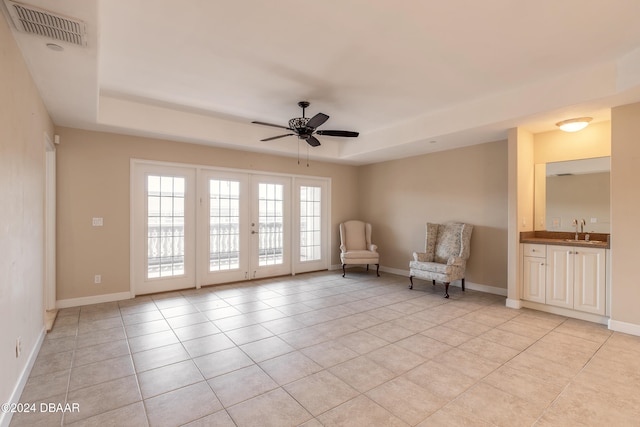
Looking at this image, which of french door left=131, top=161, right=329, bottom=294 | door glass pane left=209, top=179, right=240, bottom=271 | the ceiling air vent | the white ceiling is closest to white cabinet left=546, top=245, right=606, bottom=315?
the white ceiling

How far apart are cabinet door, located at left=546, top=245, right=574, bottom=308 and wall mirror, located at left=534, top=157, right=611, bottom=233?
60cm

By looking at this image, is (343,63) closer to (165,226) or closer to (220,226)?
(220,226)

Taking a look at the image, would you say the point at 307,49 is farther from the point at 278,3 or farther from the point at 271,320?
the point at 271,320

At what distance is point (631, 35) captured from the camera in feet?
8.61

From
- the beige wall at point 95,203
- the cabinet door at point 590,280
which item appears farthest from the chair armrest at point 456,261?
A: the beige wall at point 95,203

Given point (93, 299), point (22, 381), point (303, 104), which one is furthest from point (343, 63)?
point (93, 299)

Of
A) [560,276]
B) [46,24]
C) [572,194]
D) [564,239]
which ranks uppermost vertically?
[46,24]

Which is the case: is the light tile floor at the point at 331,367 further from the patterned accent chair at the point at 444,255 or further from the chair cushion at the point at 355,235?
the chair cushion at the point at 355,235

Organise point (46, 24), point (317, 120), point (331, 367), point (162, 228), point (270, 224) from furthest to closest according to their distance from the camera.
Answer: point (270, 224), point (162, 228), point (317, 120), point (331, 367), point (46, 24)

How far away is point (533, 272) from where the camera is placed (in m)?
4.22

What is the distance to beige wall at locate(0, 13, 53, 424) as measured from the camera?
1942 millimetres

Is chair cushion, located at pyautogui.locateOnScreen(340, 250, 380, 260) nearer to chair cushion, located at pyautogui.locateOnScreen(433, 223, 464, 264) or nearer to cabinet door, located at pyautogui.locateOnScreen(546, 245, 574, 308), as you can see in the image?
chair cushion, located at pyautogui.locateOnScreen(433, 223, 464, 264)

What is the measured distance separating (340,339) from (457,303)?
2.21 metres

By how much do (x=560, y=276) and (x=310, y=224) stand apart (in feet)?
14.4
